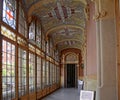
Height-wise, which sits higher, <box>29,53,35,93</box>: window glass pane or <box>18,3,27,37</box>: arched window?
<box>18,3,27,37</box>: arched window

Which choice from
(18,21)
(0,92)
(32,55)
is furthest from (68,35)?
(0,92)

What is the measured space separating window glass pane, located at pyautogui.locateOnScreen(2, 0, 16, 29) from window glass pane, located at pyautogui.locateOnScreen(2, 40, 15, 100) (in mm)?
785

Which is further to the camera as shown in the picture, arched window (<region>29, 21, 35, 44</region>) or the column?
arched window (<region>29, 21, 35, 44</region>)

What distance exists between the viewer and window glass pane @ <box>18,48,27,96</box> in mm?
9562

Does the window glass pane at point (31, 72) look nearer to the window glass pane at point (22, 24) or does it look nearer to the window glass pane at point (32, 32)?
the window glass pane at point (32, 32)

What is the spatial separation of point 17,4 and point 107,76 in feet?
18.7

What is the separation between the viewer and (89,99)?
4.01 m

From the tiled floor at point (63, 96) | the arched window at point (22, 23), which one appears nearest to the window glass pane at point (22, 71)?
the arched window at point (22, 23)

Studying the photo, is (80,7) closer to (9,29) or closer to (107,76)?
(9,29)

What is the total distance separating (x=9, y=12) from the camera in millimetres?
8531

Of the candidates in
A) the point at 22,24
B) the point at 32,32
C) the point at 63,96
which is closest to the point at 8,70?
the point at 22,24

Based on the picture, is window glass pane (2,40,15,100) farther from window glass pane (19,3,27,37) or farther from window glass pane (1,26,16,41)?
window glass pane (19,3,27,37)

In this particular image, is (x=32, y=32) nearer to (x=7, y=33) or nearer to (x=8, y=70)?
(x=7, y=33)

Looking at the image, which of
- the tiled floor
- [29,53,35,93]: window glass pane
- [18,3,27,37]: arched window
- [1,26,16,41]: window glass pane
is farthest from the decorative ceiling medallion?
the tiled floor
